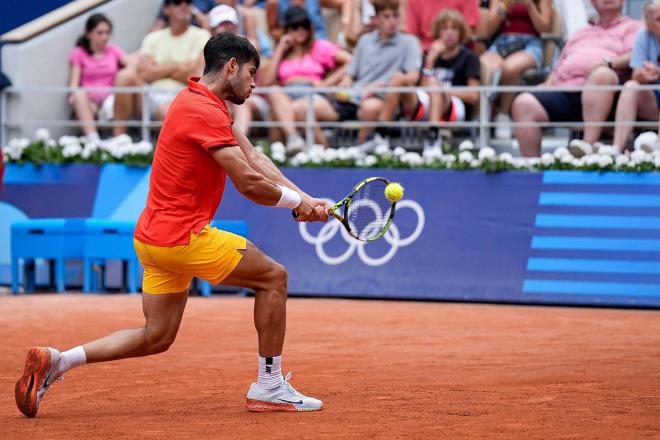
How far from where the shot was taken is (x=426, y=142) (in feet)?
45.2

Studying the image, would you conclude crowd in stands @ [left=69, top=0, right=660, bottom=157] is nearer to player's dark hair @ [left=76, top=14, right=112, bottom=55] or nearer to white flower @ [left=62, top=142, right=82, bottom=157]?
player's dark hair @ [left=76, top=14, right=112, bottom=55]

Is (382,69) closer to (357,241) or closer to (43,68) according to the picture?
(357,241)

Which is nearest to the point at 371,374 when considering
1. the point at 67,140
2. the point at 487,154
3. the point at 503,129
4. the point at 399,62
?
the point at 487,154

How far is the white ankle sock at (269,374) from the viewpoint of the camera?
6.82 metres

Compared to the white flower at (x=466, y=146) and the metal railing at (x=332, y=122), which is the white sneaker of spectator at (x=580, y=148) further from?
the white flower at (x=466, y=146)

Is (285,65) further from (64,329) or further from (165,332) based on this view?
(165,332)

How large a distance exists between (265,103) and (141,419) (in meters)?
8.05

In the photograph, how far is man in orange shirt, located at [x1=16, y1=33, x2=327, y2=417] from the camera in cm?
665

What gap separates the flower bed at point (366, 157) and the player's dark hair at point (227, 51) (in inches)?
246

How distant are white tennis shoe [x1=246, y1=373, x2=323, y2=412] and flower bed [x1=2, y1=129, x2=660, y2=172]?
245 inches

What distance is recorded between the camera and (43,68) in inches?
599

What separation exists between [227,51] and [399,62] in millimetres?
7175

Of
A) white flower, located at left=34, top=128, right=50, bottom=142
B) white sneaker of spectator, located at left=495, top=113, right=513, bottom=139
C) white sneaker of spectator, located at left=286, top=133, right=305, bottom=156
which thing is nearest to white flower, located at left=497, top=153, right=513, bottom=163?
white sneaker of spectator, located at left=495, top=113, right=513, bottom=139

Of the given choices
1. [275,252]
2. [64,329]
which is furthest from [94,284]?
[64,329]
